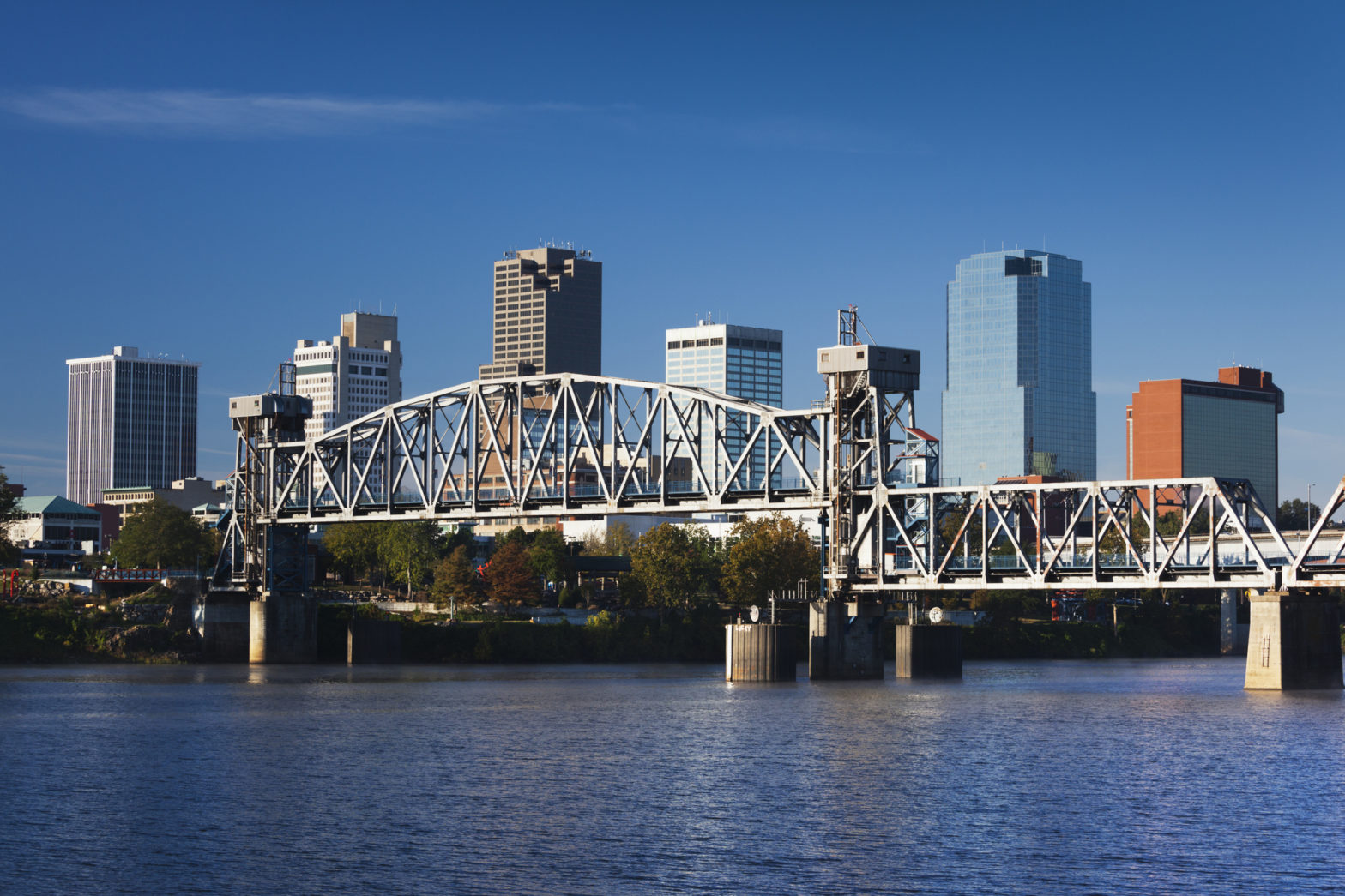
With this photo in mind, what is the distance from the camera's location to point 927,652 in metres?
120

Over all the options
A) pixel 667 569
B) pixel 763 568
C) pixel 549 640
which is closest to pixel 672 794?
pixel 549 640

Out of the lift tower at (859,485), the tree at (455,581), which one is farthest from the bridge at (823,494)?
the tree at (455,581)

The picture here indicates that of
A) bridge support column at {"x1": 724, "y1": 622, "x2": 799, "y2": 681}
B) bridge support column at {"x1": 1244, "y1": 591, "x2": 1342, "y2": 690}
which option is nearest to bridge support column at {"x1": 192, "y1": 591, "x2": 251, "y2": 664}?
bridge support column at {"x1": 724, "y1": 622, "x2": 799, "y2": 681}

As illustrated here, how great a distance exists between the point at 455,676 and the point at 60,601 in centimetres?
4069

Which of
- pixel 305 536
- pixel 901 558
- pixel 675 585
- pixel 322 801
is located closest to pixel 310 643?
pixel 305 536

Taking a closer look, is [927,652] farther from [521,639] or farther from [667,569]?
[667,569]

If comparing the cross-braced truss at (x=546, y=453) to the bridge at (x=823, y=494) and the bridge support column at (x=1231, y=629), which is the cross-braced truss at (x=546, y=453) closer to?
the bridge at (x=823, y=494)

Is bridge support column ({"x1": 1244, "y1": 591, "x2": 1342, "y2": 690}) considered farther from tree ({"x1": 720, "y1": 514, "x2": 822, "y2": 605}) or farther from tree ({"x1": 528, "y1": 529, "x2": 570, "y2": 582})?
tree ({"x1": 528, "y1": 529, "x2": 570, "y2": 582})

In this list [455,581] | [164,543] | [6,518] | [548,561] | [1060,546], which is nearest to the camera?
[1060,546]

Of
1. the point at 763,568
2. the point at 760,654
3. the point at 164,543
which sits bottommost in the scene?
the point at 760,654

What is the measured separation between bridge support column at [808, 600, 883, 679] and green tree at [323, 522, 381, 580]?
84.6 m

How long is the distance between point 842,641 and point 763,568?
5033 centimetres

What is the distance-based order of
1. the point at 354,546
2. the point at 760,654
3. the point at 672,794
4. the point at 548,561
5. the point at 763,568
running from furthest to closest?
the point at 548,561
the point at 354,546
the point at 763,568
the point at 760,654
the point at 672,794

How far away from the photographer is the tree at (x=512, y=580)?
563 feet
